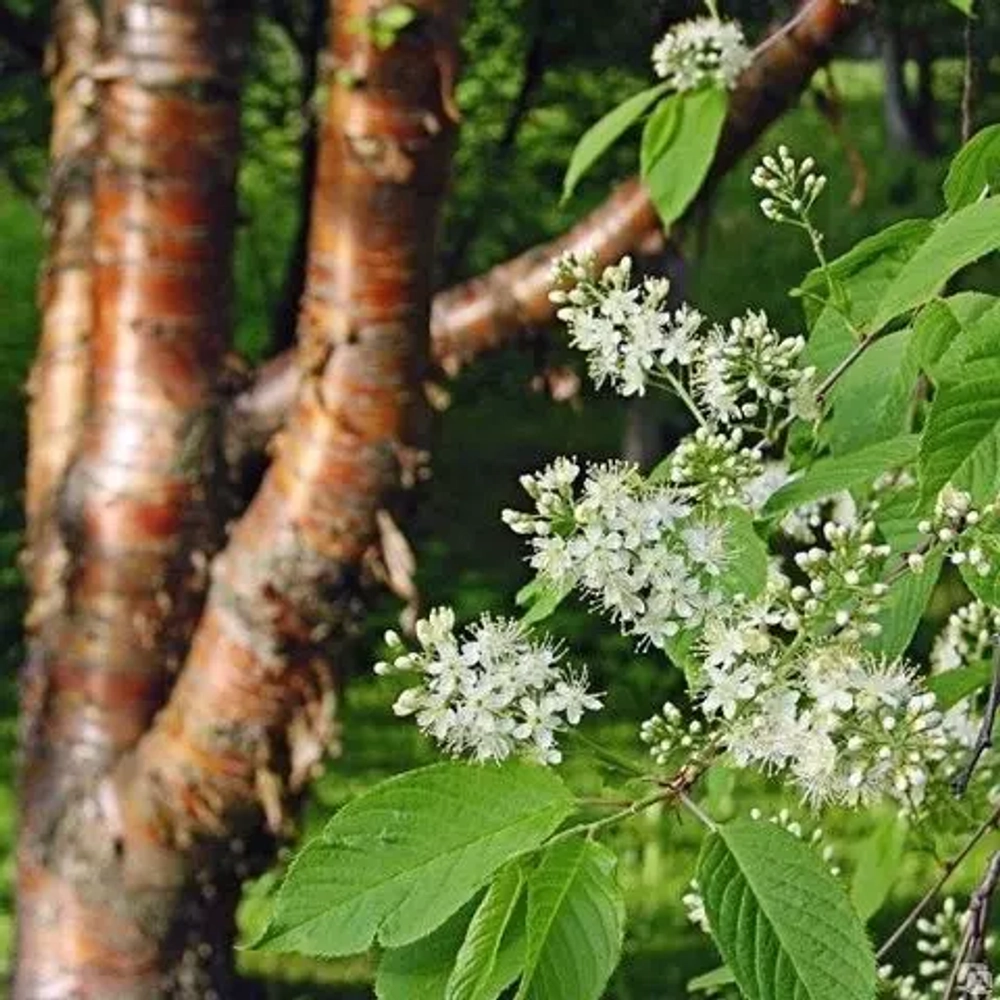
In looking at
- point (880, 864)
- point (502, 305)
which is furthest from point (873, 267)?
point (502, 305)

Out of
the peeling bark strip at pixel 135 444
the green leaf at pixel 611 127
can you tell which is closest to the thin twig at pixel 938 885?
the green leaf at pixel 611 127

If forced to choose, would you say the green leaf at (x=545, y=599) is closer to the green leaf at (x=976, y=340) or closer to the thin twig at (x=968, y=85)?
the green leaf at (x=976, y=340)

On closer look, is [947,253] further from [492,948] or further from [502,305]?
[502,305]

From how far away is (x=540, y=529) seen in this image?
3.80ft

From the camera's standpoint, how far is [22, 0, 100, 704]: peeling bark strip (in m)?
3.67

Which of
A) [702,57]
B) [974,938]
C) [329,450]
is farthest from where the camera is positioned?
[329,450]

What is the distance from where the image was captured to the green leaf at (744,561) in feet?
3.76

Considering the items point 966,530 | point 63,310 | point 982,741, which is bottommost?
point 982,741

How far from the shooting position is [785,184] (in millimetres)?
1474

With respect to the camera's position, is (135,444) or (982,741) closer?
(982,741)

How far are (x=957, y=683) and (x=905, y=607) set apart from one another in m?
0.50

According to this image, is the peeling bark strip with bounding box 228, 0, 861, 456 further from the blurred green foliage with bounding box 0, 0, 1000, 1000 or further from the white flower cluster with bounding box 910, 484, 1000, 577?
the white flower cluster with bounding box 910, 484, 1000, 577

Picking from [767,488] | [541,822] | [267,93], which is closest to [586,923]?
[541,822]

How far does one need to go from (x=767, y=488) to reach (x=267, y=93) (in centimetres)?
710
